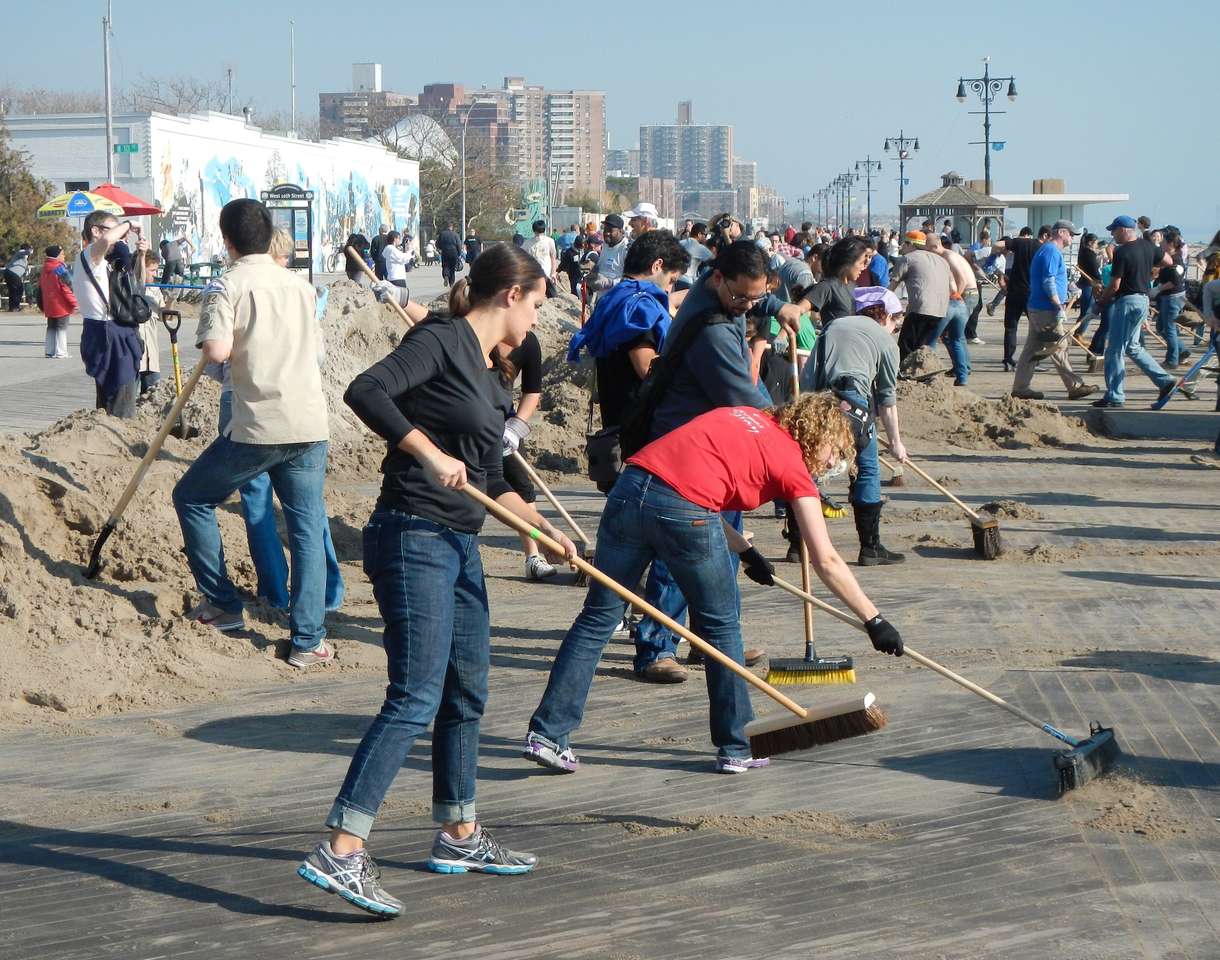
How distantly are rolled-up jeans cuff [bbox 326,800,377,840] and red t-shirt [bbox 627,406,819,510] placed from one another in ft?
5.11

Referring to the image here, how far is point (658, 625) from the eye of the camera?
689 centimetres

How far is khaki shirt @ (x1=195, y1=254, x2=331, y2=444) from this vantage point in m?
6.62

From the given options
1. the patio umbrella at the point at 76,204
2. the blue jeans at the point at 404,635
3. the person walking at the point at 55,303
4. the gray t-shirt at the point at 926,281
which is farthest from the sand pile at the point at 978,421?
the patio umbrella at the point at 76,204

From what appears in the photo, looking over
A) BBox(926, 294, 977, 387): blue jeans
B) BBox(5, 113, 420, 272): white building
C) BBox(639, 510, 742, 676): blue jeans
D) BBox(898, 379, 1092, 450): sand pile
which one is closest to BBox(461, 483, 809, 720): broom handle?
BBox(639, 510, 742, 676): blue jeans

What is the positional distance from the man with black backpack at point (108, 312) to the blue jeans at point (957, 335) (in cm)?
926

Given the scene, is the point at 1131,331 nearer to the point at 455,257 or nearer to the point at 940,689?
the point at 940,689

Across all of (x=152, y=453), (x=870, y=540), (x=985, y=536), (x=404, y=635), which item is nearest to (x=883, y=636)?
(x=404, y=635)

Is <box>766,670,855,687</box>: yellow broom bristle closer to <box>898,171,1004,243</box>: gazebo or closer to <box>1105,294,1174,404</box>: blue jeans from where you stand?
<box>1105,294,1174,404</box>: blue jeans

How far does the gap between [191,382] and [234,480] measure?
764mm

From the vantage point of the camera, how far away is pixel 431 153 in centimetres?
9619

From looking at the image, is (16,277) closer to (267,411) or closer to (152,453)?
(152,453)

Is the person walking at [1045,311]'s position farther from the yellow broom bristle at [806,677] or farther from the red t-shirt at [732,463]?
the red t-shirt at [732,463]

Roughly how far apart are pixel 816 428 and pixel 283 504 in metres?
2.87

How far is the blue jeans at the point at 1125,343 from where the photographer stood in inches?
645
